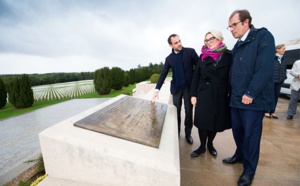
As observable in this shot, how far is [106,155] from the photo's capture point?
1359mm

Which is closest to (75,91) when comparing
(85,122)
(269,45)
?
(85,122)

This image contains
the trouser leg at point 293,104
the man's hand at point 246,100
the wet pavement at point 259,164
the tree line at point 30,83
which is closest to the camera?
the man's hand at point 246,100

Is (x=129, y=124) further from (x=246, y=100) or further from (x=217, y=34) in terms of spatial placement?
(x=217, y=34)

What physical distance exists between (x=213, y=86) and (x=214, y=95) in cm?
12

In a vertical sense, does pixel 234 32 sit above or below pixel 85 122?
above

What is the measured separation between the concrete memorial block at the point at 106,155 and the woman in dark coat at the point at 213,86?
0.73 m

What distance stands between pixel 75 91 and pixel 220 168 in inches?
617

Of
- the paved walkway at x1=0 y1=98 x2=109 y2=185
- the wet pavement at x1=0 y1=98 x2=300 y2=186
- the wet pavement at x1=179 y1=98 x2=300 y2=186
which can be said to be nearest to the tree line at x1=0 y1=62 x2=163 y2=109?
the paved walkway at x1=0 y1=98 x2=109 y2=185

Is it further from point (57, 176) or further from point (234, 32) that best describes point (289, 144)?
point (57, 176)

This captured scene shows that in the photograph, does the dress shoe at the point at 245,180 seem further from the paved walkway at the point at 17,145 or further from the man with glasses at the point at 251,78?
the paved walkway at the point at 17,145

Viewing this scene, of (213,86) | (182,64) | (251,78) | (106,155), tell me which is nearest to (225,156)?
(213,86)

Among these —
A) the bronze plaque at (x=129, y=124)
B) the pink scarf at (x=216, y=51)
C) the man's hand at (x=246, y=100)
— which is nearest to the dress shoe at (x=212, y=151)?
the bronze plaque at (x=129, y=124)

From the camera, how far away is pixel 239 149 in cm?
231

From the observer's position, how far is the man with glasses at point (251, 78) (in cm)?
165
